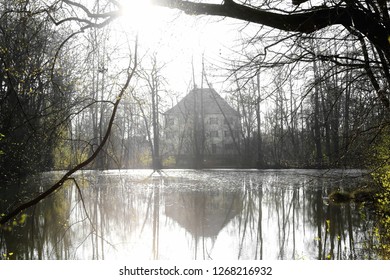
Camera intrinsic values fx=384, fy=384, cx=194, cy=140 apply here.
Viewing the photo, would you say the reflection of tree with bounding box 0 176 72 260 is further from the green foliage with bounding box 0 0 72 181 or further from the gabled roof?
the gabled roof

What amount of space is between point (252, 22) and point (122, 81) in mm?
2040

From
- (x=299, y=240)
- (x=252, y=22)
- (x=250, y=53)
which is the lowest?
(x=299, y=240)

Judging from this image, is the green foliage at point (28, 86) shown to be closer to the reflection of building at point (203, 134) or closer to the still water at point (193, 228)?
the still water at point (193, 228)

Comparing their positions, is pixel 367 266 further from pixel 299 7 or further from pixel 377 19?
pixel 299 7

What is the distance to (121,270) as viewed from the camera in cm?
417

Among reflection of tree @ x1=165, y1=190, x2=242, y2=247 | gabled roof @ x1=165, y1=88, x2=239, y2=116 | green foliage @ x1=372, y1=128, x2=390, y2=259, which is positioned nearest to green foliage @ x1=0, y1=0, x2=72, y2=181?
reflection of tree @ x1=165, y1=190, x2=242, y2=247

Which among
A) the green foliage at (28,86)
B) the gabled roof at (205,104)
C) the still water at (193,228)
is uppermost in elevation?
the gabled roof at (205,104)

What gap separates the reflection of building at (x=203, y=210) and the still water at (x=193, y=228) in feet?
0.08

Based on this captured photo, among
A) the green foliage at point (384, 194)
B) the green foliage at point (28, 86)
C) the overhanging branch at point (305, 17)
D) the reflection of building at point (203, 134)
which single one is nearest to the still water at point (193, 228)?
the green foliage at point (384, 194)

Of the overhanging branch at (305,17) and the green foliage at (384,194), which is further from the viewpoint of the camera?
the green foliage at (384,194)

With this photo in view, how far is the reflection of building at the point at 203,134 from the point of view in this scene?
35375mm

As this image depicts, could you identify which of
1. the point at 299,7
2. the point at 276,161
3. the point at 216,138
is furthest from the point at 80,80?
the point at 216,138

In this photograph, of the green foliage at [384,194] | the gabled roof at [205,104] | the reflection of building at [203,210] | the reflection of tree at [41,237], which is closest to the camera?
the green foliage at [384,194]

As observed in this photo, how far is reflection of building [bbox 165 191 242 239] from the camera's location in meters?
8.99
